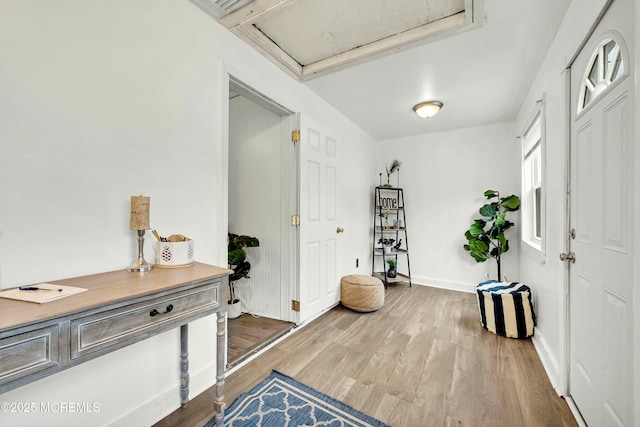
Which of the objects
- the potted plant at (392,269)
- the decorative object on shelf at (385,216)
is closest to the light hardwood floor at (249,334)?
the potted plant at (392,269)

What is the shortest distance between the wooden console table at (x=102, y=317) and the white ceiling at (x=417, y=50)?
1.66m

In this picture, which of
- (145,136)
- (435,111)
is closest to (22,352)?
(145,136)

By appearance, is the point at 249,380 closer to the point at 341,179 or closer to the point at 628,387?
the point at 628,387

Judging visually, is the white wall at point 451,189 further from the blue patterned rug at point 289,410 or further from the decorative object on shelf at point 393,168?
the blue patterned rug at point 289,410

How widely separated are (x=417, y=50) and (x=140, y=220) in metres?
2.25

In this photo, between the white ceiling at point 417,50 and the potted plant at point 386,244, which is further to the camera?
the potted plant at point 386,244

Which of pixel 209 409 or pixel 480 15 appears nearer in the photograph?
pixel 209 409

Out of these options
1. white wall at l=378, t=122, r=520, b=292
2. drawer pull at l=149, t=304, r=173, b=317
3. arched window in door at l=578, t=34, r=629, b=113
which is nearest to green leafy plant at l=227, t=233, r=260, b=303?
drawer pull at l=149, t=304, r=173, b=317

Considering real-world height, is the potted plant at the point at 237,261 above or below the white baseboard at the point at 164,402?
above

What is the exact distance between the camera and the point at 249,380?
6.00 feet

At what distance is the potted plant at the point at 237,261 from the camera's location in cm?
261

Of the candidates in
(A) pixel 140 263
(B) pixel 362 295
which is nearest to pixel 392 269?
(B) pixel 362 295

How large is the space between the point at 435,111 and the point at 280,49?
1.92 meters

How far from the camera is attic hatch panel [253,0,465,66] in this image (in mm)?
1701
